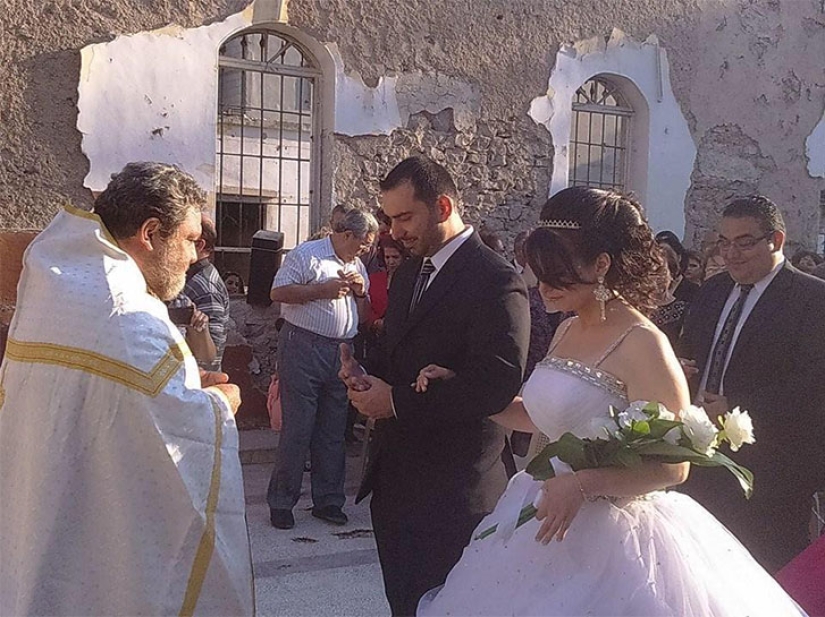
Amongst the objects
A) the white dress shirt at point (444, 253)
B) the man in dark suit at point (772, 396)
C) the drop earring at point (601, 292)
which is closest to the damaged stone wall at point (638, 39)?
the man in dark suit at point (772, 396)

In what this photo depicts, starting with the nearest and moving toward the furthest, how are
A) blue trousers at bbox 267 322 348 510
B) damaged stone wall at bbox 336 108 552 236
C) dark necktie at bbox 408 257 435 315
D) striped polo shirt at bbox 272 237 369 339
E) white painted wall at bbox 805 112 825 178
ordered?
dark necktie at bbox 408 257 435 315 → blue trousers at bbox 267 322 348 510 → striped polo shirt at bbox 272 237 369 339 → damaged stone wall at bbox 336 108 552 236 → white painted wall at bbox 805 112 825 178

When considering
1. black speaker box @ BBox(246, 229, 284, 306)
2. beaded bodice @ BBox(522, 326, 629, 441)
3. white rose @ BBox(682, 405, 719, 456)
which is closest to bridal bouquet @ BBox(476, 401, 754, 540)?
white rose @ BBox(682, 405, 719, 456)

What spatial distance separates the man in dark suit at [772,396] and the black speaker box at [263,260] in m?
5.17

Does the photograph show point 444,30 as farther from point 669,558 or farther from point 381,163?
point 669,558

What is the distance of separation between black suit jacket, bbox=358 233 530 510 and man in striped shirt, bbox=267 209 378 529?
2.89 metres

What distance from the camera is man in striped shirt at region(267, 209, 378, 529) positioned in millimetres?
6402

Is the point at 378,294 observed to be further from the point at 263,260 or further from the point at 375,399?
the point at 375,399

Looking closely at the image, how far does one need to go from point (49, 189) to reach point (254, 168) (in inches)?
88.9

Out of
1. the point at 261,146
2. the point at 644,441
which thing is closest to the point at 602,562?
the point at 644,441

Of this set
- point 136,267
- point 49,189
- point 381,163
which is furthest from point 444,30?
point 136,267

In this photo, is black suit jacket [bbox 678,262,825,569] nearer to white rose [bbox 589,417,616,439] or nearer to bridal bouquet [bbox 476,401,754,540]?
bridal bouquet [bbox 476,401,754,540]

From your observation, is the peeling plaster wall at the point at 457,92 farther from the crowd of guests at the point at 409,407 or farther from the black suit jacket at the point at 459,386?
the black suit jacket at the point at 459,386

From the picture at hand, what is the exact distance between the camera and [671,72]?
11070mm

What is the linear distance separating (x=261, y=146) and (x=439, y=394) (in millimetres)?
6238
